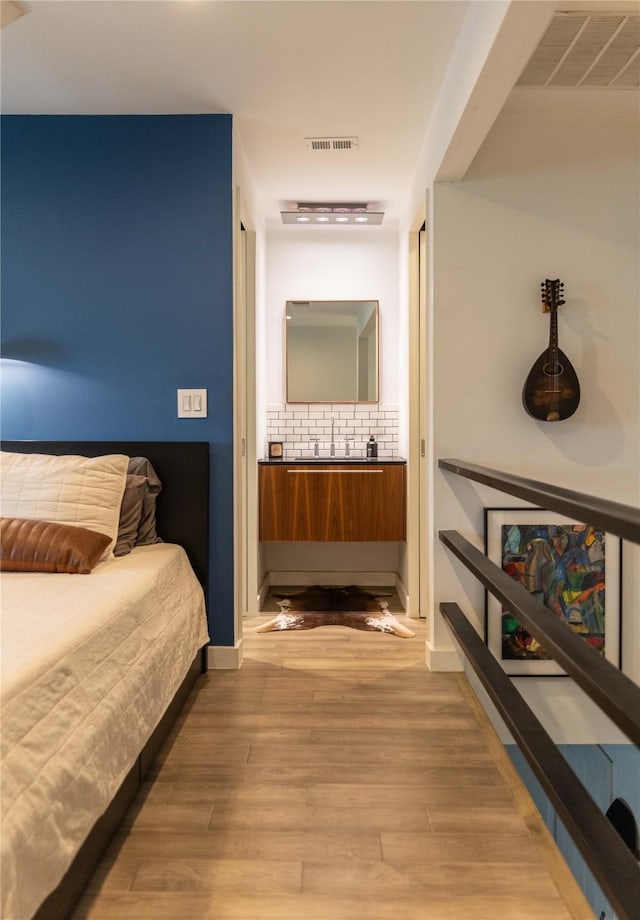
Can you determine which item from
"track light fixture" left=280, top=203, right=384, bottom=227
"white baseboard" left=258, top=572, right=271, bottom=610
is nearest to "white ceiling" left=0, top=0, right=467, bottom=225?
"track light fixture" left=280, top=203, right=384, bottom=227

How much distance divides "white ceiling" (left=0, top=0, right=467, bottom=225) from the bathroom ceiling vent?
0.35m

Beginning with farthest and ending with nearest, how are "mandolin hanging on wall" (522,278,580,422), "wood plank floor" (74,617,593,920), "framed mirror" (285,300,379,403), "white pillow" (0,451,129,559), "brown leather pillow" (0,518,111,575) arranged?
"framed mirror" (285,300,379,403)
"mandolin hanging on wall" (522,278,580,422)
"white pillow" (0,451,129,559)
"brown leather pillow" (0,518,111,575)
"wood plank floor" (74,617,593,920)

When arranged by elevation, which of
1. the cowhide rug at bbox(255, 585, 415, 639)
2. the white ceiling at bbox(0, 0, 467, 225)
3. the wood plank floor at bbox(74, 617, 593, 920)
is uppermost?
the white ceiling at bbox(0, 0, 467, 225)

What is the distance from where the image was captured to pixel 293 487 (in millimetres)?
3572

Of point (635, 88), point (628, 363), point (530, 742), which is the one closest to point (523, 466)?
point (628, 363)

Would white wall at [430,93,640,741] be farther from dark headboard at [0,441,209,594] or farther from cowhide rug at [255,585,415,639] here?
dark headboard at [0,441,209,594]

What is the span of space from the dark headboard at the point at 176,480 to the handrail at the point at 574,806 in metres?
1.30

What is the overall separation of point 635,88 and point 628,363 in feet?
3.70

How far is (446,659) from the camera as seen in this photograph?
2.67m

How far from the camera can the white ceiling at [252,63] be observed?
201 centimetres

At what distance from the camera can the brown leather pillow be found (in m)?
1.94

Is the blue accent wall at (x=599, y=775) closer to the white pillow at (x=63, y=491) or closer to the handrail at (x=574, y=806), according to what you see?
the handrail at (x=574, y=806)

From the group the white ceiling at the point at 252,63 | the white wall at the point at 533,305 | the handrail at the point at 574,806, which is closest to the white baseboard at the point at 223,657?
the white wall at the point at 533,305

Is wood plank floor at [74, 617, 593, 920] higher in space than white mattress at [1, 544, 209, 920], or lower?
lower
